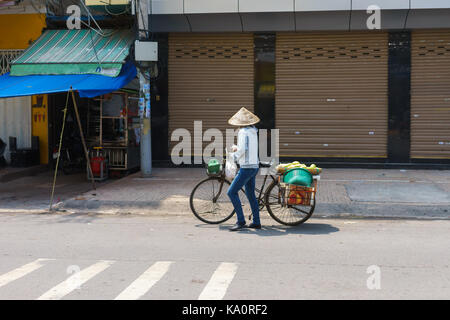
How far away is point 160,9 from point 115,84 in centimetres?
354

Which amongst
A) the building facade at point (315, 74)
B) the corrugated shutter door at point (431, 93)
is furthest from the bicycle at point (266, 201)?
the corrugated shutter door at point (431, 93)

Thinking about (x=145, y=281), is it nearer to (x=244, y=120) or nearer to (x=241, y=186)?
(x=241, y=186)

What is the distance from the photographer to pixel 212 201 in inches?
341

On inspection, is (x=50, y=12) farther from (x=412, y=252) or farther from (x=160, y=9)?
(x=412, y=252)

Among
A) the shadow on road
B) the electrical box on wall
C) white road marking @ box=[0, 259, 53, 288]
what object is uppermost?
the electrical box on wall

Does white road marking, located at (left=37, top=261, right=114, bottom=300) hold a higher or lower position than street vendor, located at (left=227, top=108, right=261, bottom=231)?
lower

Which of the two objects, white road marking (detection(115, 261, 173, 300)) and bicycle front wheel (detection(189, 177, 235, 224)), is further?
bicycle front wheel (detection(189, 177, 235, 224))

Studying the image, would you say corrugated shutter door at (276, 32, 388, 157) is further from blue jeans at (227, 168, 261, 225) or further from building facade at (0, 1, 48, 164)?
building facade at (0, 1, 48, 164)

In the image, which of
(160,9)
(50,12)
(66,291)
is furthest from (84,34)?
(66,291)

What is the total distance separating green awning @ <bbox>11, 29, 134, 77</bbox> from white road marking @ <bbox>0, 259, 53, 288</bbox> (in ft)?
22.4

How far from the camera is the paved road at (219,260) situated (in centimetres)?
519

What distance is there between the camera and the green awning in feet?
41.9

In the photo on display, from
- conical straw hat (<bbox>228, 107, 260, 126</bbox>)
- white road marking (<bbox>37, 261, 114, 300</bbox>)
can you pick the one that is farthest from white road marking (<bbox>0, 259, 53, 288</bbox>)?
conical straw hat (<bbox>228, 107, 260, 126</bbox>)

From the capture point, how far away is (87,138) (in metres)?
14.5
